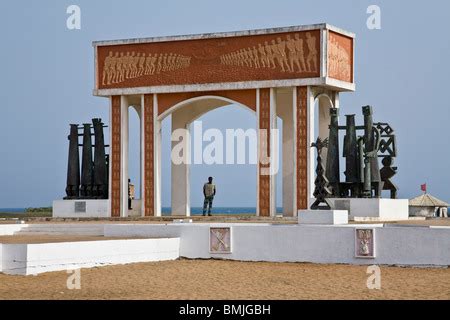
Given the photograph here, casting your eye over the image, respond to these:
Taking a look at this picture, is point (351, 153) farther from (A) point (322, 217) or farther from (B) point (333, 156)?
(A) point (322, 217)

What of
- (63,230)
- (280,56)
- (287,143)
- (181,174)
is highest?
(280,56)

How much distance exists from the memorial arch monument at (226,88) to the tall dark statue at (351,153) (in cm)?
227

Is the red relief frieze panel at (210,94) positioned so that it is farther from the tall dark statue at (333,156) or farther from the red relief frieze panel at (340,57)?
the tall dark statue at (333,156)

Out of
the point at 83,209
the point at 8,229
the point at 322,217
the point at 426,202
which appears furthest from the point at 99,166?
the point at 322,217

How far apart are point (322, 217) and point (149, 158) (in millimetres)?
13664

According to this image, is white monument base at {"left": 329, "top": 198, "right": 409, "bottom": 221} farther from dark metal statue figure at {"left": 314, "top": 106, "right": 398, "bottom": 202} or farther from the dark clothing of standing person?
the dark clothing of standing person

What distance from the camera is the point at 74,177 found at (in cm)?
3709

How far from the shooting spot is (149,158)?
1433 inches

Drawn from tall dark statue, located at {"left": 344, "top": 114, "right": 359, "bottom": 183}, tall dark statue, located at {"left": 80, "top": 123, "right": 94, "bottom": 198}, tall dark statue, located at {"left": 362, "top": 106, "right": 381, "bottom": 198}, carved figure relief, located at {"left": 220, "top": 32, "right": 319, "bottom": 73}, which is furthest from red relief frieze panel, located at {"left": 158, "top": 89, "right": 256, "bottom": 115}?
tall dark statue, located at {"left": 362, "top": 106, "right": 381, "bottom": 198}

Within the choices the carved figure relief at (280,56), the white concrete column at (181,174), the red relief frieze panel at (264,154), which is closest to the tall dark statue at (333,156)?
the carved figure relief at (280,56)

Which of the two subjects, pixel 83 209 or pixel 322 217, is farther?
pixel 83 209

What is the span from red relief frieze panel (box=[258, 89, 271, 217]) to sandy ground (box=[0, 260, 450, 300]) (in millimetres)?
12729
